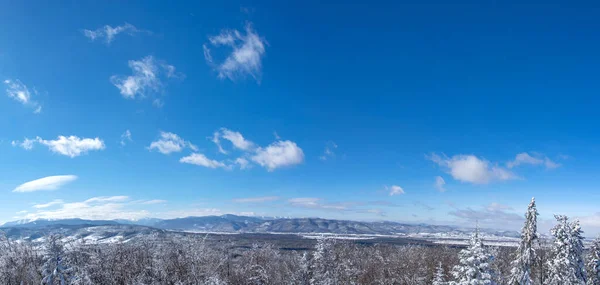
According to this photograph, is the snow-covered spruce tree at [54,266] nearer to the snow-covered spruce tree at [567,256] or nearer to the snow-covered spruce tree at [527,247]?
the snow-covered spruce tree at [527,247]

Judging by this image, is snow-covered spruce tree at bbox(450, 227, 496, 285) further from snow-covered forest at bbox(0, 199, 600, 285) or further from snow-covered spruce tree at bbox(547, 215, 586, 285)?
snow-covered spruce tree at bbox(547, 215, 586, 285)

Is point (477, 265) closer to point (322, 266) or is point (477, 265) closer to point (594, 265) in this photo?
point (594, 265)

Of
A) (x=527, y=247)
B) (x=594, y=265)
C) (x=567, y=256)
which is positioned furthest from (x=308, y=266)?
(x=594, y=265)

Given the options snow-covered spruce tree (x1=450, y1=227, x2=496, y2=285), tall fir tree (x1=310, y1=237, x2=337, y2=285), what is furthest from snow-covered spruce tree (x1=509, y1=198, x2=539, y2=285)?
tall fir tree (x1=310, y1=237, x2=337, y2=285)

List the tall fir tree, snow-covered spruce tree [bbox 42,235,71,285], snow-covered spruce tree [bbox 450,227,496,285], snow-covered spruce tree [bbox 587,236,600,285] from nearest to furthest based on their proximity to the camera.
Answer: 1. snow-covered spruce tree [bbox 450,227,496,285]
2. snow-covered spruce tree [bbox 42,235,71,285]
3. snow-covered spruce tree [bbox 587,236,600,285]
4. the tall fir tree

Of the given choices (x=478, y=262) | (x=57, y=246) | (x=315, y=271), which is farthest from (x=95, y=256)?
(x=478, y=262)
